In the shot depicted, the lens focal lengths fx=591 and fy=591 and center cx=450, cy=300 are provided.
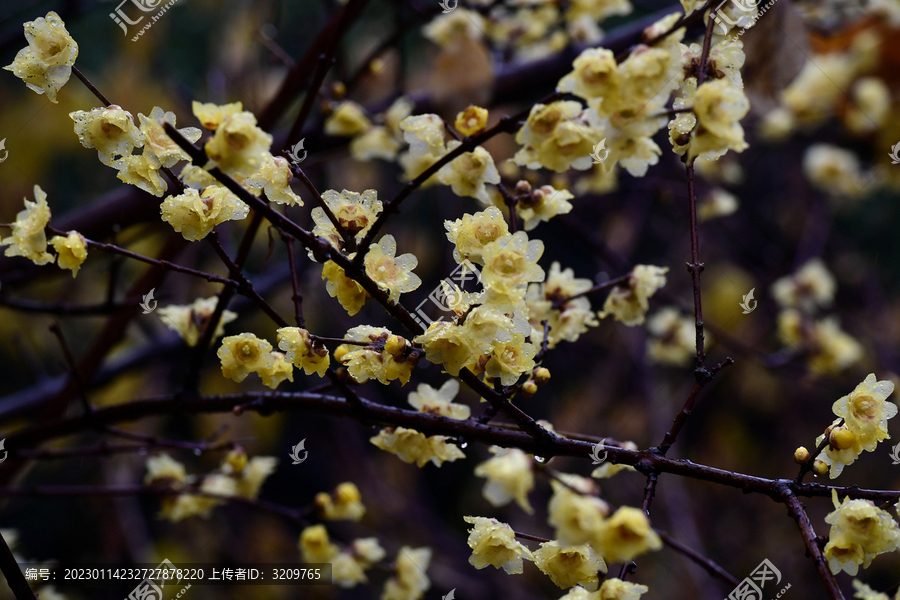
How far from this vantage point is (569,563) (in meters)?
0.99

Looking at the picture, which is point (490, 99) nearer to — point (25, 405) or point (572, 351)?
point (572, 351)

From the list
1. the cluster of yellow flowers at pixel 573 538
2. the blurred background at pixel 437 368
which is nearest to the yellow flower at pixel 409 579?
the cluster of yellow flowers at pixel 573 538

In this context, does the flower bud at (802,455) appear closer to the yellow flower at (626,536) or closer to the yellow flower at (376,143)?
the yellow flower at (626,536)

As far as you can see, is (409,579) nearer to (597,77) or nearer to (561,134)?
(561,134)

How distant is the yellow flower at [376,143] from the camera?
200 cm

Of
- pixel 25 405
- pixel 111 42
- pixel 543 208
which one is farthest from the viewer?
pixel 111 42

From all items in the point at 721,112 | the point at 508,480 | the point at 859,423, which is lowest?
the point at 508,480

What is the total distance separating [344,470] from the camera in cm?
411

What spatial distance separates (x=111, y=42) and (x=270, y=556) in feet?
13.0

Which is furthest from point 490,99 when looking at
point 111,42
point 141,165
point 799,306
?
point 111,42

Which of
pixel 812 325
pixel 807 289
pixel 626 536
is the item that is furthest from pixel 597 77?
pixel 807 289

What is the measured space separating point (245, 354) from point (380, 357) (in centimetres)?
28

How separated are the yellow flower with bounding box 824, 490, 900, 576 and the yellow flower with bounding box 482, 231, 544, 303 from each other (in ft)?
1.97

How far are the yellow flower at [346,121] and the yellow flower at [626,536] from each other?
62.4 inches
